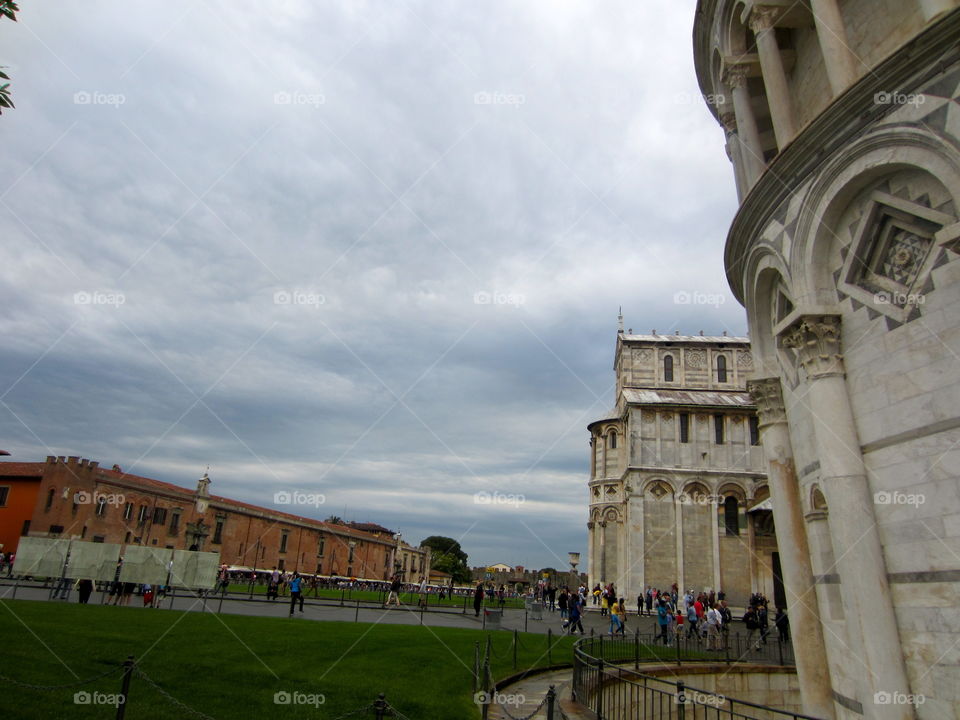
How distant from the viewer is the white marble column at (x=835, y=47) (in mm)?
8781

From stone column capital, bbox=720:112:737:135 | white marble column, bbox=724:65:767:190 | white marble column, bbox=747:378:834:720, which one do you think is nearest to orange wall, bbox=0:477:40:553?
white marble column, bbox=747:378:834:720

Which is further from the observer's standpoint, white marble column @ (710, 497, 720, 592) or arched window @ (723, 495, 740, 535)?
arched window @ (723, 495, 740, 535)

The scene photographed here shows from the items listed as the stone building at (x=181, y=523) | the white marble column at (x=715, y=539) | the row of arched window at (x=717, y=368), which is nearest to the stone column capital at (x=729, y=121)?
the white marble column at (x=715, y=539)

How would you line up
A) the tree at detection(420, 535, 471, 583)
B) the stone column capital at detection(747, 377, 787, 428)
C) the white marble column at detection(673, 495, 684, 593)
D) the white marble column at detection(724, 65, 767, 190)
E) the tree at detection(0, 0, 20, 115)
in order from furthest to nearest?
1. the tree at detection(420, 535, 471, 583)
2. the white marble column at detection(673, 495, 684, 593)
3. the white marble column at detection(724, 65, 767, 190)
4. the stone column capital at detection(747, 377, 787, 428)
5. the tree at detection(0, 0, 20, 115)

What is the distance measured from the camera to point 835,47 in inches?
351

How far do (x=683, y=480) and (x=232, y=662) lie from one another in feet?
111

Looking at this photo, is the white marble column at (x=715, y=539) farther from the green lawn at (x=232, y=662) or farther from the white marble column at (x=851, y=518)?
the white marble column at (x=851, y=518)

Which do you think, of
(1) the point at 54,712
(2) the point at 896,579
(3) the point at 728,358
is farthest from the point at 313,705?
(3) the point at 728,358

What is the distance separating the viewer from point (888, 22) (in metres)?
9.36

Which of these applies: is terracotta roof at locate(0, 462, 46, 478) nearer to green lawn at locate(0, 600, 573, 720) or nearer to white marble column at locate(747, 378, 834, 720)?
green lawn at locate(0, 600, 573, 720)

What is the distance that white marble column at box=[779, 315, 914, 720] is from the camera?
737 centimetres

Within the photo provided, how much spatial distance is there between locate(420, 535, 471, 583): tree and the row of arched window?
253 ft

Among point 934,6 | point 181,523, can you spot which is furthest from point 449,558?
point 934,6

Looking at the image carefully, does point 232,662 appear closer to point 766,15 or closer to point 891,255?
point 891,255
